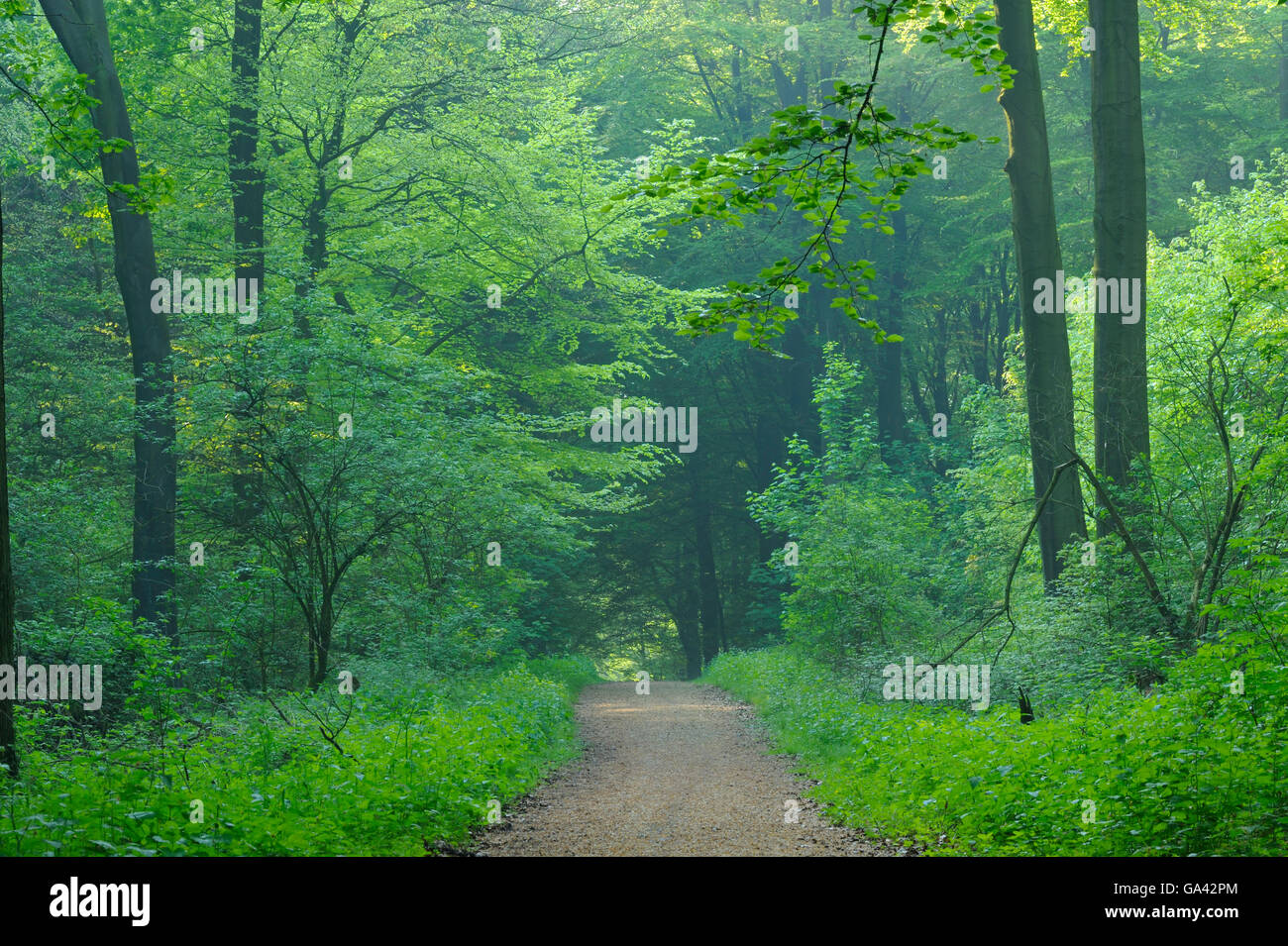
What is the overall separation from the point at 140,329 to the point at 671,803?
9526mm

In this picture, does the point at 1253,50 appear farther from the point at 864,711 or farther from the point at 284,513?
the point at 284,513

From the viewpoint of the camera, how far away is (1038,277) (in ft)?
40.0

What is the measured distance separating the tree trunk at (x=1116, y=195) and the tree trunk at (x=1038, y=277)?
0.50m

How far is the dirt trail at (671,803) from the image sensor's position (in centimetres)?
743

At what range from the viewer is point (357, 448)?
1194cm

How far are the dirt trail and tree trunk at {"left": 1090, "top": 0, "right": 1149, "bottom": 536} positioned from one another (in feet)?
18.2

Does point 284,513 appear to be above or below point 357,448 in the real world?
below

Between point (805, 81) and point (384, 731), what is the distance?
2435 cm

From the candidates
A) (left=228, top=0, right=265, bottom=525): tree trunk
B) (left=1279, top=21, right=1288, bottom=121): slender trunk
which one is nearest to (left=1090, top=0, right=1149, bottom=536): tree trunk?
(left=228, top=0, right=265, bottom=525): tree trunk

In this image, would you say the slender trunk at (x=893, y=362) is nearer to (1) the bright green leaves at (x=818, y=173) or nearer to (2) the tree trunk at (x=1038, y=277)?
(2) the tree trunk at (x=1038, y=277)

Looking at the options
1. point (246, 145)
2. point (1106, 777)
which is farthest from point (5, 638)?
point (246, 145)

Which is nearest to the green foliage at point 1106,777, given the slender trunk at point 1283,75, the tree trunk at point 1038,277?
the tree trunk at point 1038,277

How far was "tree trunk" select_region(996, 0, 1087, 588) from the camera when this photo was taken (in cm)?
1183
